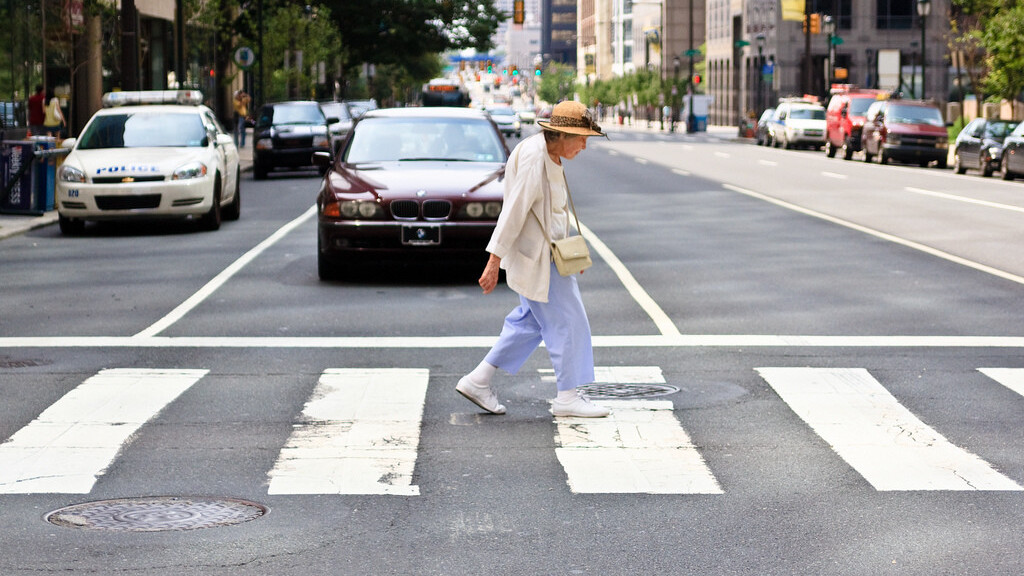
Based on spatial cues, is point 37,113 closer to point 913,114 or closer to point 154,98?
point 154,98

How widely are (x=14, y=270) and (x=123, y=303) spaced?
3.30 m

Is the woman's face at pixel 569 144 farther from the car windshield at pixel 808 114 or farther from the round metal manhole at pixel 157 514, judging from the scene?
the car windshield at pixel 808 114

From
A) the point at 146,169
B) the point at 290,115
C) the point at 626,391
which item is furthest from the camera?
the point at 290,115

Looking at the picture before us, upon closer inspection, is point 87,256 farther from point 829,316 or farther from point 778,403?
point 778,403

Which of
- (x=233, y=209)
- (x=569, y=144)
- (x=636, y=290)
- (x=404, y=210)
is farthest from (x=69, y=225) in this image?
(x=569, y=144)

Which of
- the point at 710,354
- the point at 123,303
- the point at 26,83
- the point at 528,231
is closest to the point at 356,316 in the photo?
the point at 123,303

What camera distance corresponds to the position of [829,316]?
470 inches

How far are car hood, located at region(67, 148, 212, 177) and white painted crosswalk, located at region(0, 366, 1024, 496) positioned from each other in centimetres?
1050

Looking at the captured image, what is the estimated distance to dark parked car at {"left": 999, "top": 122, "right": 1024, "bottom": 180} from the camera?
33156 millimetres

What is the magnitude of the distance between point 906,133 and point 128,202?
92.6 feet

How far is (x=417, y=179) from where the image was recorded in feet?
46.5

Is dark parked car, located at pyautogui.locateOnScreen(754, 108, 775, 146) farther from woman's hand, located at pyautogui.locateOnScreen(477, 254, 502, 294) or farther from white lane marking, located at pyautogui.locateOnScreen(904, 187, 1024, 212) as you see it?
woman's hand, located at pyautogui.locateOnScreen(477, 254, 502, 294)

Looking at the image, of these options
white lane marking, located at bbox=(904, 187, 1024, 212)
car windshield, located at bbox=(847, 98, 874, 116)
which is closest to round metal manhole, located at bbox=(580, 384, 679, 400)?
white lane marking, located at bbox=(904, 187, 1024, 212)

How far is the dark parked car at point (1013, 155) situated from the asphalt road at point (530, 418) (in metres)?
17.1
